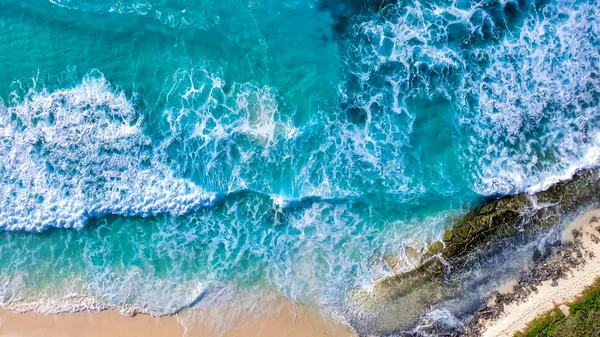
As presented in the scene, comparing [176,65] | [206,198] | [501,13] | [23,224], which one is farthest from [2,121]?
[501,13]

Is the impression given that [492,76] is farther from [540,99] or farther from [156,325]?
[156,325]

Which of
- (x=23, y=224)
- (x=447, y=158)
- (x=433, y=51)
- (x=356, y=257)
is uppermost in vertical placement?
(x=433, y=51)

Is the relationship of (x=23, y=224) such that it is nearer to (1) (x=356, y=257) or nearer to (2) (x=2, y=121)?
(2) (x=2, y=121)

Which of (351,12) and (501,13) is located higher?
(351,12)

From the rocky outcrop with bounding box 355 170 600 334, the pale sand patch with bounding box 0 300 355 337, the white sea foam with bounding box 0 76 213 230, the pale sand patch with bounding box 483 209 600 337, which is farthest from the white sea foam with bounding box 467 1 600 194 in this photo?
the white sea foam with bounding box 0 76 213 230

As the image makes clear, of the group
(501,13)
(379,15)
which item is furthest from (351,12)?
(501,13)
